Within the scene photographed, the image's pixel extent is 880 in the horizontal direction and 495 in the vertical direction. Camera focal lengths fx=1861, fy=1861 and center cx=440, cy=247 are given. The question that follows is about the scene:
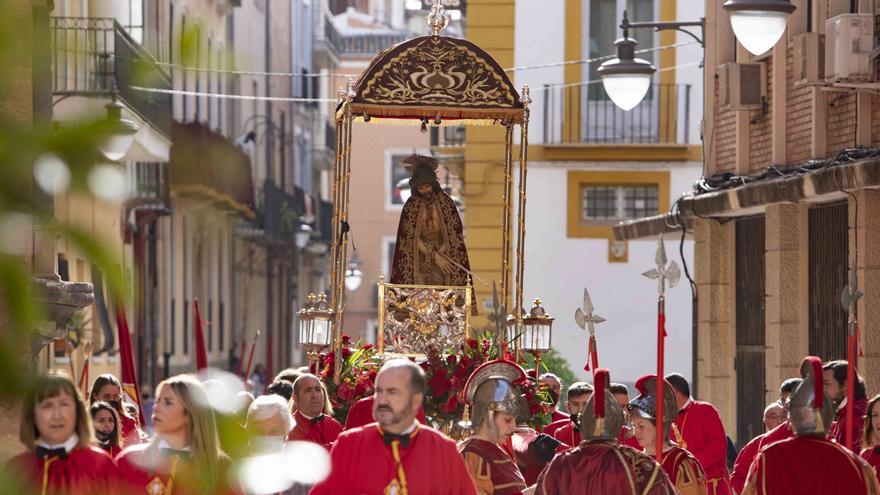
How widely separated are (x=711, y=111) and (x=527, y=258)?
6.98 metres

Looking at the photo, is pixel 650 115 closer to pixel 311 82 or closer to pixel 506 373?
pixel 506 373

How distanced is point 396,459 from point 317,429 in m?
4.21

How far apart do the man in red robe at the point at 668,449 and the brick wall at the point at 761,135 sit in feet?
29.5

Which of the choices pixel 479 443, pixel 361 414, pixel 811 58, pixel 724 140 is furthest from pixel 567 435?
pixel 724 140

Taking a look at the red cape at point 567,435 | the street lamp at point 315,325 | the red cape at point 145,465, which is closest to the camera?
the red cape at point 145,465

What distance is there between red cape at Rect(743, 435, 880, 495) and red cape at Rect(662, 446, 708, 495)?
58 centimetres

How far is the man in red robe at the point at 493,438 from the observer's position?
767cm

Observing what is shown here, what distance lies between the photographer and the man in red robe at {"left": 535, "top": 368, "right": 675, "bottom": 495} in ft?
23.1

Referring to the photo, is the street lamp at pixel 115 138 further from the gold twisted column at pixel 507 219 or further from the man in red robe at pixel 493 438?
the gold twisted column at pixel 507 219

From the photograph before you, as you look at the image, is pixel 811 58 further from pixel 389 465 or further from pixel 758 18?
pixel 389 465

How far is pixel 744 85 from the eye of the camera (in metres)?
17.1

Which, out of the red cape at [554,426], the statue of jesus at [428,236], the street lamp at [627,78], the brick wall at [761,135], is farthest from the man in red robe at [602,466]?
the brick wall at [761,135]

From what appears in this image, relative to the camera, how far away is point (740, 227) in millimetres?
18312

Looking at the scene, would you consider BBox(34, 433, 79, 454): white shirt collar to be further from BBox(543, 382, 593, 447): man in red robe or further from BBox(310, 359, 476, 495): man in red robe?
BBox(543, 382, 593, 447): man in red robe
